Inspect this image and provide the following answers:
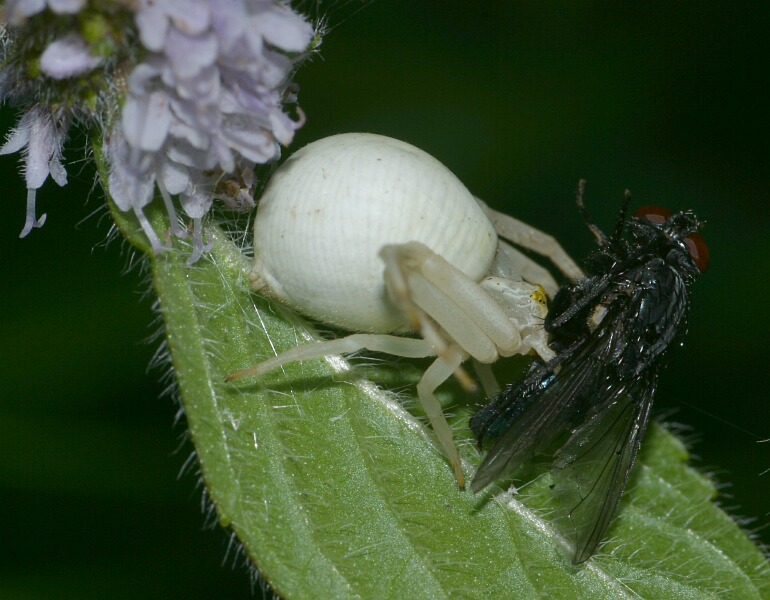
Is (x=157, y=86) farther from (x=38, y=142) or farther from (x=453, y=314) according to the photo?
(x=453, y=314)

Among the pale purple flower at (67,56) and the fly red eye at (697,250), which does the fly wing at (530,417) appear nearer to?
the fly red eye at (697,250)

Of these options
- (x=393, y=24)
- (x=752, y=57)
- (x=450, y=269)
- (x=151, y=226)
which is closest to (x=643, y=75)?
(x=752, y=57)

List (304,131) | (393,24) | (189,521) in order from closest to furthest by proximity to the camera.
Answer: (189,521) → (304,131) → (393,24)

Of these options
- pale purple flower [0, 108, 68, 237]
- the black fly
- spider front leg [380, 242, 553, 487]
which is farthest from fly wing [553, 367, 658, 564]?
pale purple flower [0, 108, 68, 237]

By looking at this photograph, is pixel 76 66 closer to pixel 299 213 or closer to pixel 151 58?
pixel 151 58

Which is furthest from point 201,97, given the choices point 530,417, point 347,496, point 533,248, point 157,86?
point 533,248

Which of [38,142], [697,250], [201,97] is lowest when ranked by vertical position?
[38,142]
